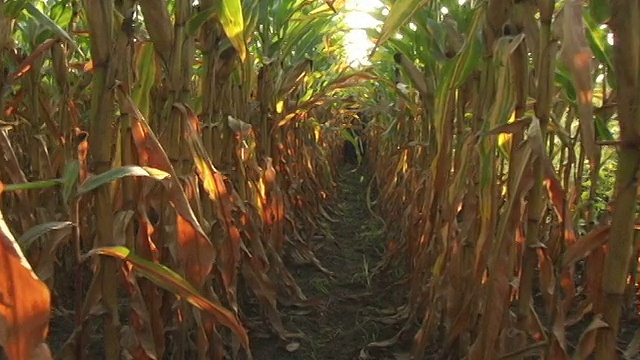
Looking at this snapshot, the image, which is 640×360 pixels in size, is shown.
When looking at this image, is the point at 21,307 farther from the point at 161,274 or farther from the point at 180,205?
the point at 180,205

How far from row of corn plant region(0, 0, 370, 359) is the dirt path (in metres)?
0.07

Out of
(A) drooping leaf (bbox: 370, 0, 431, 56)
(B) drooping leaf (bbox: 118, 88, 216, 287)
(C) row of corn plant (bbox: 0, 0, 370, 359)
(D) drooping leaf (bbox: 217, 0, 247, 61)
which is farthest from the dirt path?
(A) drooping leaf (bbox: 370, 0, 431, 56)

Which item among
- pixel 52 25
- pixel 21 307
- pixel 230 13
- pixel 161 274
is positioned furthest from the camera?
pixel 230 13

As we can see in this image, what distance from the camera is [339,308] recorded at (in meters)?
2.28

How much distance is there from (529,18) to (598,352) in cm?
50

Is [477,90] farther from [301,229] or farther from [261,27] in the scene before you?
[301,229]

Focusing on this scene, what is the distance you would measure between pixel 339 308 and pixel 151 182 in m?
1.22

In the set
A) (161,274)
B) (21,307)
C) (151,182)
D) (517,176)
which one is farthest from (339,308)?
(21,307)

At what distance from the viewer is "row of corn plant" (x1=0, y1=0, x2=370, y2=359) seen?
919mm

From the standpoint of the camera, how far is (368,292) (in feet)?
7.91

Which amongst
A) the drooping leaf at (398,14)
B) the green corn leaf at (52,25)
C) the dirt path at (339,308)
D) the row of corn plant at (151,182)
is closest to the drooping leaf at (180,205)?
the row of corn plant at (151,182)

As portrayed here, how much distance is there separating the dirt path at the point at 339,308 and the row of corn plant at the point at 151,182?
68mm

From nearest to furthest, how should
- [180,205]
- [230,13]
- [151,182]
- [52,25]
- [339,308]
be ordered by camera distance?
[180,205], [52,25], [151,182], [230,13], [339,308]

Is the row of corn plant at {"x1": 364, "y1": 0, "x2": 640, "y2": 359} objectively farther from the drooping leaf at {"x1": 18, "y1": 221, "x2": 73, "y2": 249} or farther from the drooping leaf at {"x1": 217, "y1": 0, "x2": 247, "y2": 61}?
the drooping leaf at {"x1": 18, "y1": 221, "x2": 73, "y2": 249}
